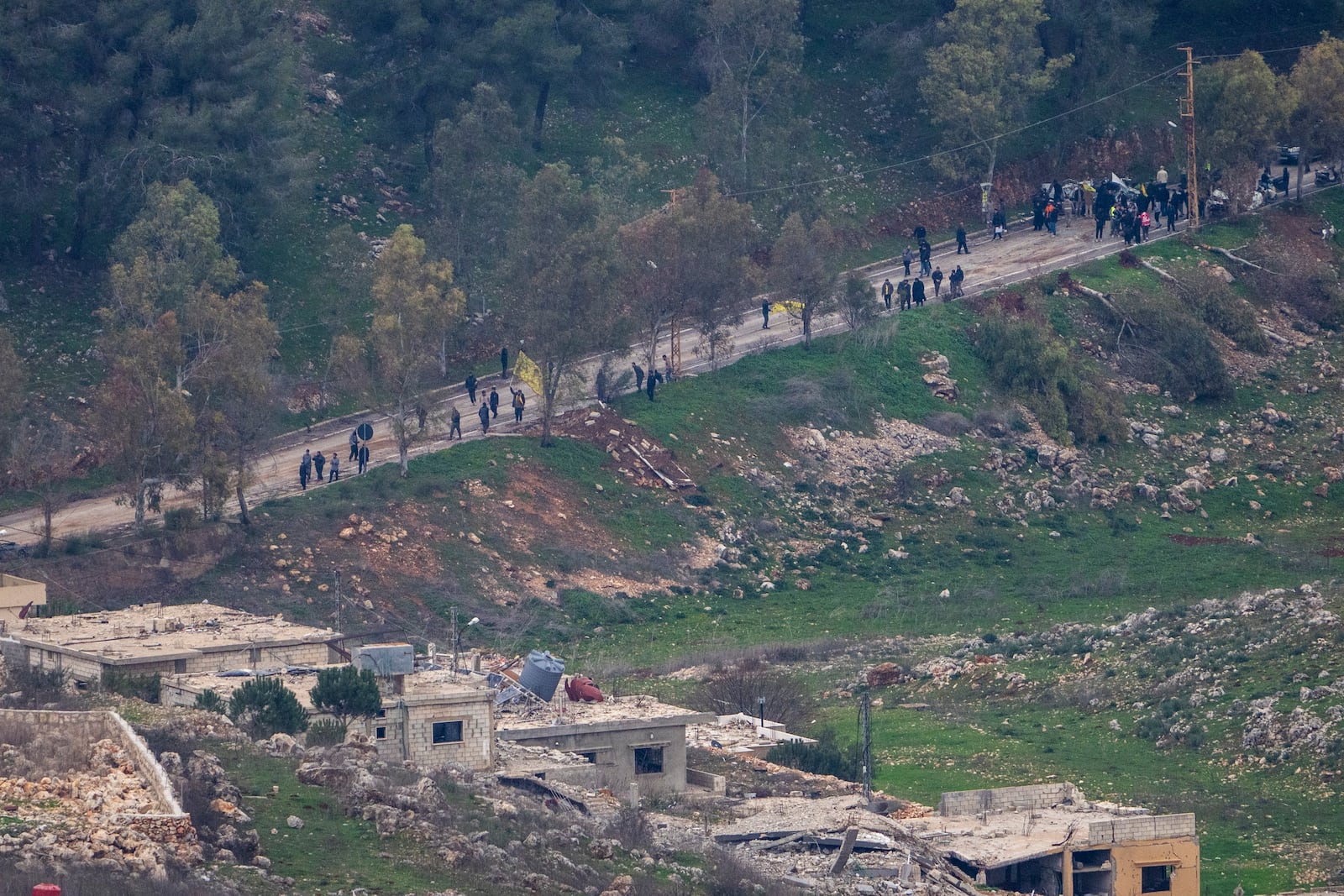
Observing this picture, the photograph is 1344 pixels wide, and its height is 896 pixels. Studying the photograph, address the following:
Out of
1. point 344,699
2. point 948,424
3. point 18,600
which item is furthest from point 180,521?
point 948,424

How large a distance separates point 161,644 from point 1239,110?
173 ft

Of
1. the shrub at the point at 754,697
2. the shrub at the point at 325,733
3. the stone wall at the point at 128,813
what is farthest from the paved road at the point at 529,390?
the stone wall at the point at 128,813

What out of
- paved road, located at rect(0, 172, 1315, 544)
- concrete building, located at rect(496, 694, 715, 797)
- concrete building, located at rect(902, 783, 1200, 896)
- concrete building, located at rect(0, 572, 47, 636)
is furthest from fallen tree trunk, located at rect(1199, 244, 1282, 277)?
concrete building, located at rect(0, 572, 47, 636)

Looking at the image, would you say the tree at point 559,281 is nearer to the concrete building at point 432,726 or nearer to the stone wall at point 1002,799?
the stone wall at point 1002,799

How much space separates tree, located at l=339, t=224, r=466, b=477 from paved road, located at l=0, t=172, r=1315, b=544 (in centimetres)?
119

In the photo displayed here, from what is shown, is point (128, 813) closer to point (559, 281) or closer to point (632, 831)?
point (632, 831)

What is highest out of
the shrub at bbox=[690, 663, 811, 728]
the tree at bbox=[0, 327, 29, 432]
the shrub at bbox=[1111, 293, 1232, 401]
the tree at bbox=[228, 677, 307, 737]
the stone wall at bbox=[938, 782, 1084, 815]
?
the shrub at bbox=[1111, 293, 1232, 401]

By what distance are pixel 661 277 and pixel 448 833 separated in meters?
38.8

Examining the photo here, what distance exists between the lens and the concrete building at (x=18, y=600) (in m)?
48.9

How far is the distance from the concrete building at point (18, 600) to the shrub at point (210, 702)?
731cm

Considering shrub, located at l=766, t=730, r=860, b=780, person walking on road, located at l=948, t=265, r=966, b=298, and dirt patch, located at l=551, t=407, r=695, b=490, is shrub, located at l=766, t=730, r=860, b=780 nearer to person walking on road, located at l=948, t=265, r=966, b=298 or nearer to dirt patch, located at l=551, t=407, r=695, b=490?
dirt patch, located at l=551, t=407, r=695, b=490

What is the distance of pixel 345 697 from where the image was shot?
41.4 metres

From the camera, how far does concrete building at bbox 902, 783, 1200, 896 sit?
41.2 meters

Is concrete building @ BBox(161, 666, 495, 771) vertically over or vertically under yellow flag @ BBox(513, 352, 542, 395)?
under
